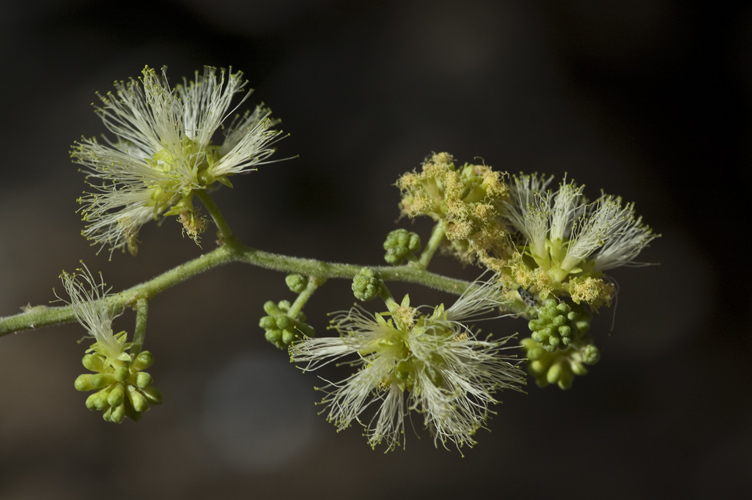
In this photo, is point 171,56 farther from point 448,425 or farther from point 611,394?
point 611,394

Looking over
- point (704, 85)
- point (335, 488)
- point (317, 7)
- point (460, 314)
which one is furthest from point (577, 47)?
point (335, 488)

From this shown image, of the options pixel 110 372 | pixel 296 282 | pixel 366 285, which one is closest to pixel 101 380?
pixel 110 372

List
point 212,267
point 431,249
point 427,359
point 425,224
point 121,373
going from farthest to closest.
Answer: point 425,224
point 431,249
point 212,267
point 427,359
point 121,373

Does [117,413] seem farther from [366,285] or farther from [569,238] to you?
[569,238]

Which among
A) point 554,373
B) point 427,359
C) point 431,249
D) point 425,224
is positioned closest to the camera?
point 427,359

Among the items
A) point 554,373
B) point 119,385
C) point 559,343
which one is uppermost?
point 119,385

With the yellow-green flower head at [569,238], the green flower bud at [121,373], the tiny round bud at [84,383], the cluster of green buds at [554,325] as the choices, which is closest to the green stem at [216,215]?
the green flower bud at [121,373]

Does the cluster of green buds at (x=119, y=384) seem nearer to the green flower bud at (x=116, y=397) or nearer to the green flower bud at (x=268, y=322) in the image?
the green flower bud at (x=116, y=397)

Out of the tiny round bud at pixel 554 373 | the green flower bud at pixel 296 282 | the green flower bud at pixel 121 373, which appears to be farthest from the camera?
the tiny round bud at pixel 554 373
